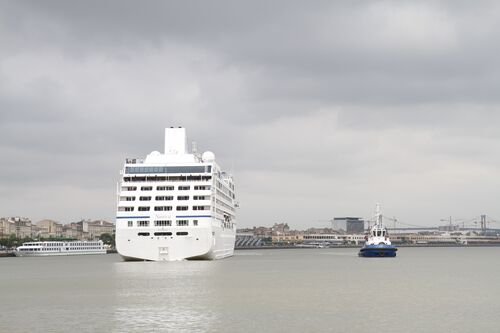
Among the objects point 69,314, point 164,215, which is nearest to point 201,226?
point 164,215

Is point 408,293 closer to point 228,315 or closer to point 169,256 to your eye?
point 228,315

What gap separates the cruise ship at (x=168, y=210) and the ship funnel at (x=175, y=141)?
716 centimetres

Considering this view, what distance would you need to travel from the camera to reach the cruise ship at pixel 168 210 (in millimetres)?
Answer: 86438

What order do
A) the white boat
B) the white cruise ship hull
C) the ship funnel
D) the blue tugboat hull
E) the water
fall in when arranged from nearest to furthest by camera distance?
the water
the white cruise ship hull
the ship funnel
the blue tugboat hull
the white boat

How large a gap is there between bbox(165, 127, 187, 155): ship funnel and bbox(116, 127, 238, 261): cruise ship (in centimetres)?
716

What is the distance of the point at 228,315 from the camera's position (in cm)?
A: 4300

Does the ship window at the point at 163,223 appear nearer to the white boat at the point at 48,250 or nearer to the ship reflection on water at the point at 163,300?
the ship reflection on water at the point at 163,300

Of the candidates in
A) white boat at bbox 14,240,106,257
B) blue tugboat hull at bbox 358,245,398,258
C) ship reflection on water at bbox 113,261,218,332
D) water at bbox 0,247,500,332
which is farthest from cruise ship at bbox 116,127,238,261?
white boat at bbox 14,240,106,257

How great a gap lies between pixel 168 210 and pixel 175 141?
19690mm

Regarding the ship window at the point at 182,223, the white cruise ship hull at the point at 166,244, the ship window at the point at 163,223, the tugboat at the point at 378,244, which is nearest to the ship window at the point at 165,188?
the ship window at the point at 163,223

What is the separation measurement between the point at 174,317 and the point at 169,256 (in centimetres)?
4476

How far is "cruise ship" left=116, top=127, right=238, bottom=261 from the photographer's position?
86438 mm

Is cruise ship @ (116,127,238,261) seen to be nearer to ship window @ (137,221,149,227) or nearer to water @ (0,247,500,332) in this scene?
ship window @ (137,221,149,227)

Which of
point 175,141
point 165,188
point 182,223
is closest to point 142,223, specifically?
point 182,223
